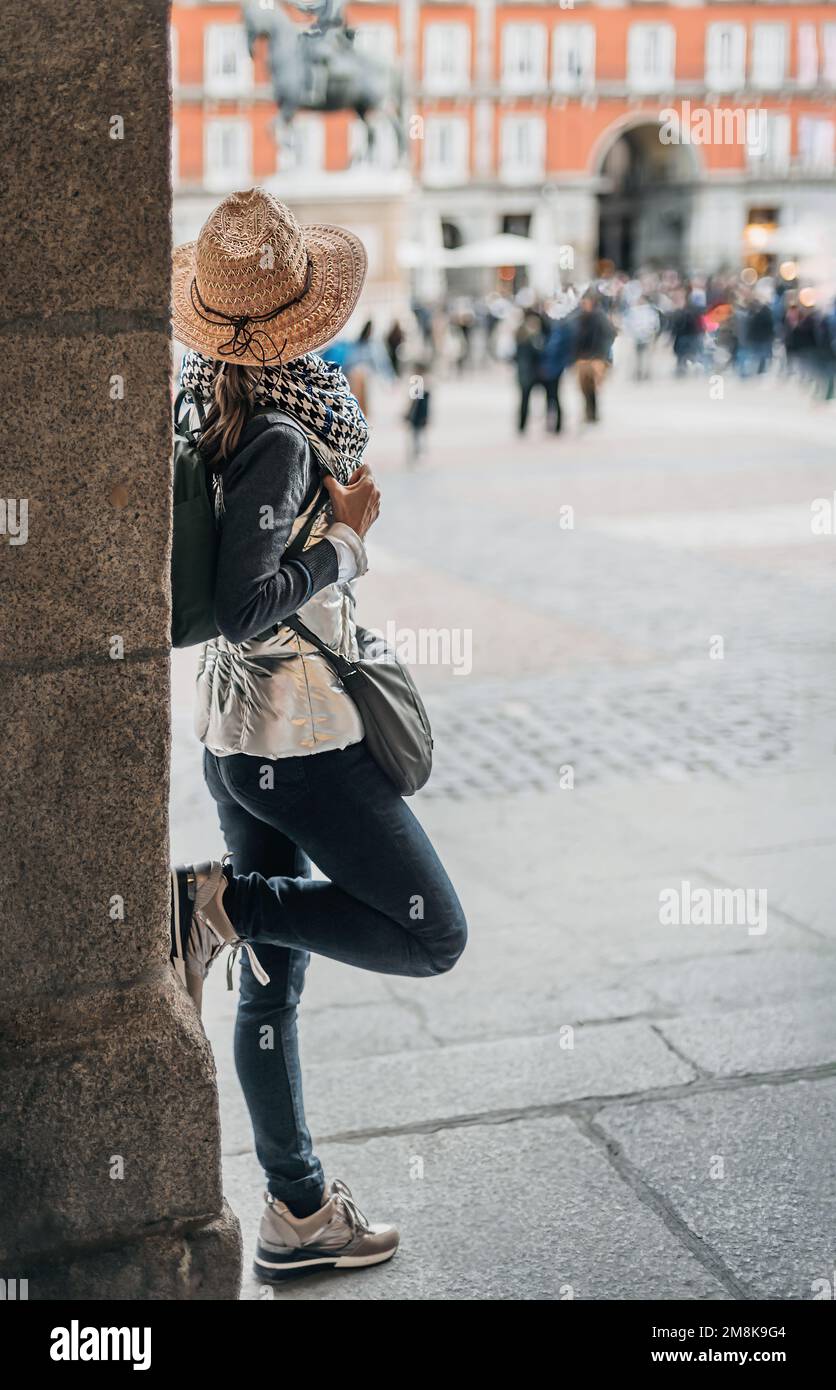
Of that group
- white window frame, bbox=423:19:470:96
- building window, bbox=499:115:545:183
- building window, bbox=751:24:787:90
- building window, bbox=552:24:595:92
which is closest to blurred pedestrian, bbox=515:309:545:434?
white window frame, bbox=423:19:470:96

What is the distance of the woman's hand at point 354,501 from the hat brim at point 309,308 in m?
0.22

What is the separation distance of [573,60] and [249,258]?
6168cm

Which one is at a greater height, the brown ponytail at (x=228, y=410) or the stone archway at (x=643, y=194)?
the stone archway at (x=643, y=194)

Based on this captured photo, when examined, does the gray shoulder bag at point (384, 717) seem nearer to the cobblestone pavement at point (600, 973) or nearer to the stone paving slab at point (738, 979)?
the cobblestone pavement at point (600, 973)

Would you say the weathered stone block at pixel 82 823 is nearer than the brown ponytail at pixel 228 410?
Yes

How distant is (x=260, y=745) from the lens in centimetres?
264

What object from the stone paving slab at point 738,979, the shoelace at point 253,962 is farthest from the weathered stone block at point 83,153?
the stone paving slab at point 738,979

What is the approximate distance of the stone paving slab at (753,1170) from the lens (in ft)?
9.45

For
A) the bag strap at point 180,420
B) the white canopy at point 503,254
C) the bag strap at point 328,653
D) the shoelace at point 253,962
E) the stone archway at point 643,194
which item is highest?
the stone archway at point 643,194

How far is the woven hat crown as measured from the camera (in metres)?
2.57

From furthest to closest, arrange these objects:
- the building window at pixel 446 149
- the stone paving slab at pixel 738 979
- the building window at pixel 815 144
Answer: the building window at pixel 815 144 → the building window at pixel 446 149 → the stone paving slab at pixel 738 979

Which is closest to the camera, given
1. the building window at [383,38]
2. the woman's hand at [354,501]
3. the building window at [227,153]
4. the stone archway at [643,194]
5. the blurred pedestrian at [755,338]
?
the woman's hand at [354,501]

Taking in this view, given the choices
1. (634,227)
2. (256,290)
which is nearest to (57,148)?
(256,290)

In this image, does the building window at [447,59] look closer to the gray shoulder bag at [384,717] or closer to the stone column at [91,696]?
the gray shoulder bag at [384,717]
